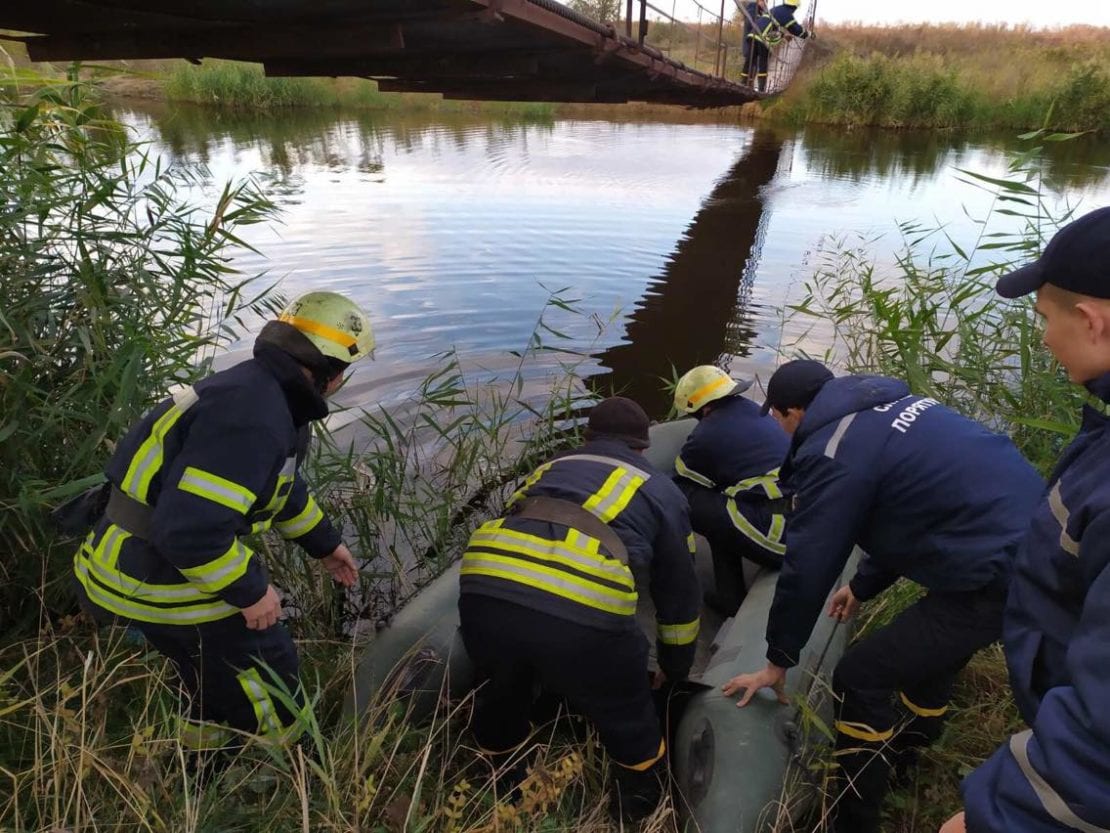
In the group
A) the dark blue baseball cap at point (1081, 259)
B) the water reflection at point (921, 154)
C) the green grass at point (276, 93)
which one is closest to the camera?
the dark blue baseball cap at point (1081, 259)

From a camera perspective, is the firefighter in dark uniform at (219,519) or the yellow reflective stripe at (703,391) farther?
the yellow reflective stripe at (703,391)

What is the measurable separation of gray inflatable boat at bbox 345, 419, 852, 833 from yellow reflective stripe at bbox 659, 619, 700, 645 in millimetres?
203

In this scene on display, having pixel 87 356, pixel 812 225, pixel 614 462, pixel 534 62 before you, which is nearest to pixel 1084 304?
pixel 614 462

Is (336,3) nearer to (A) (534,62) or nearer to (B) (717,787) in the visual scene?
(A) (534,62)

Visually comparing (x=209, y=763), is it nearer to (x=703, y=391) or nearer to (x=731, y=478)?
(x=731, y=478)

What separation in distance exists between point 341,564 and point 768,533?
2.06m

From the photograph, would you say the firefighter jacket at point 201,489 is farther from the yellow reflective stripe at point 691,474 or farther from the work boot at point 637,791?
the yellow reflective stripe at point 691,474

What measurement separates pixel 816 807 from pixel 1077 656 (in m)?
1.67

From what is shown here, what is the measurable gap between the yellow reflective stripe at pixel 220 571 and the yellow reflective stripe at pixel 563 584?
28.7 inches

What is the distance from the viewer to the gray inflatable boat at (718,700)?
2.14 metres

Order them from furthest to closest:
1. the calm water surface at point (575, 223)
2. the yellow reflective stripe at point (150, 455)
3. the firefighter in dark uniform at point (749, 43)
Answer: the firefighter in dark uniform at point (749, 43)
the calm water surface at point (575, 223)
the yellow reflective stripe at point (150, 455)

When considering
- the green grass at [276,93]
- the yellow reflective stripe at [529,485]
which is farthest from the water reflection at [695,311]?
the green grass at [276,93]

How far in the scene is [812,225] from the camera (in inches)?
486

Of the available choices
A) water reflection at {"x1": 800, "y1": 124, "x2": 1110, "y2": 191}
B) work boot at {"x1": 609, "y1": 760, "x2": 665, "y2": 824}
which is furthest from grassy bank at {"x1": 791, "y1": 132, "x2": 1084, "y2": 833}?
water reflection at {"x1": 800, "y1": 124, "x2": 1110, "y2": 191}
